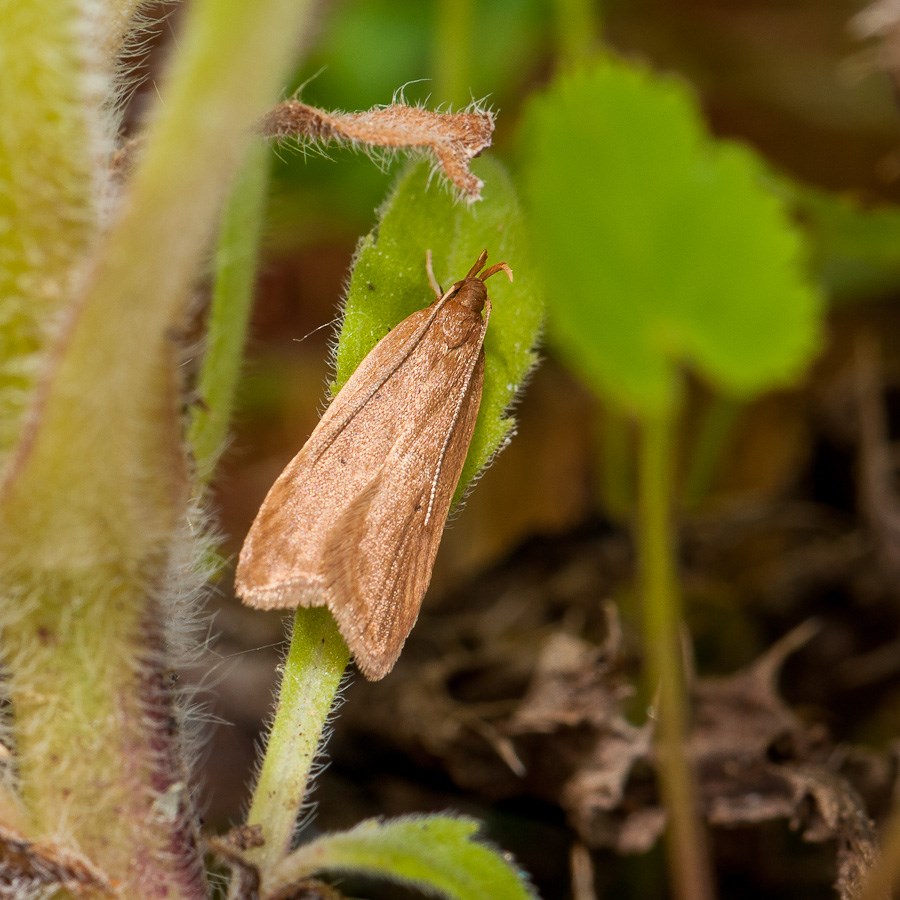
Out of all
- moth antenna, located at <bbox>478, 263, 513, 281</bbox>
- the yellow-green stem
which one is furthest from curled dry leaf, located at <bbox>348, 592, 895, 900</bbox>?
moth antenna, located at <bbox>478, 263, 513, 281</bbox>

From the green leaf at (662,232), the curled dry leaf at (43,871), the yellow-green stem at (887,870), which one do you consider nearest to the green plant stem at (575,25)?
the green leaf at (662,232)

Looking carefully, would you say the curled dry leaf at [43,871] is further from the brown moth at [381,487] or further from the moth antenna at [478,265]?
the moth antenna at [478,265]

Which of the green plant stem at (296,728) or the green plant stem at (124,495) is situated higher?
the green plant stem at (124,495)

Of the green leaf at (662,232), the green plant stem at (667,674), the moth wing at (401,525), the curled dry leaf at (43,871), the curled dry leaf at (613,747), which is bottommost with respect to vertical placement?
the curled dry leaf at (613,747)

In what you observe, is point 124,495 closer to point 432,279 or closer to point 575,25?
point 432,279

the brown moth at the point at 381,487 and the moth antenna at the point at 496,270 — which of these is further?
the moth antenna at the point at 496,270

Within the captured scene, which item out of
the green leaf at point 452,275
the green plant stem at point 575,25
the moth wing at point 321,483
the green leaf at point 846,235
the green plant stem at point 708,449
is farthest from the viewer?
the green plant stem at point 708,449
